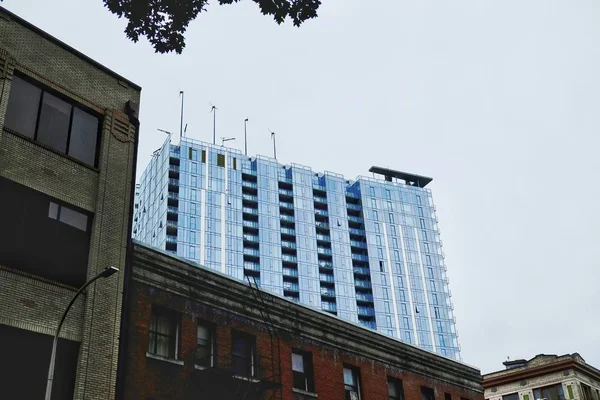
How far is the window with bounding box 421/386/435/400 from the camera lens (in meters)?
36.2

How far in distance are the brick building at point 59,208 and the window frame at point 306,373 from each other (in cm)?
957

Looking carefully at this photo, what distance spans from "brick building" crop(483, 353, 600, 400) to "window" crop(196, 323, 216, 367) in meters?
43.6

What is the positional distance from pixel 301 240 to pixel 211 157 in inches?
922

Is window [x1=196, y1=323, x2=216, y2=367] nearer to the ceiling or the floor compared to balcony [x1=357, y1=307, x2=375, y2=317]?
nearer to the floor

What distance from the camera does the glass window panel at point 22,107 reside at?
2280 cm

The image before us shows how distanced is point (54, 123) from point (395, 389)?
20623mm

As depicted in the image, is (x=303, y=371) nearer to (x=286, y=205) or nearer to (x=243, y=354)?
(x=243, y=354)

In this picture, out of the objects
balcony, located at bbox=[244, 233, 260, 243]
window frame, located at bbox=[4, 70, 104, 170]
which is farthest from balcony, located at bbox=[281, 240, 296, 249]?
A: window frame, located at bbox=[4, 70, 104, 170]

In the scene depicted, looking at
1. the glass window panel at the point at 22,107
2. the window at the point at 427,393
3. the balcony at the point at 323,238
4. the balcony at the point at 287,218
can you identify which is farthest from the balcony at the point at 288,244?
the glass window panel at the point at 22,107

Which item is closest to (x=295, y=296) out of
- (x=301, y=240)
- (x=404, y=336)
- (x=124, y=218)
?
(x=301, y=240)

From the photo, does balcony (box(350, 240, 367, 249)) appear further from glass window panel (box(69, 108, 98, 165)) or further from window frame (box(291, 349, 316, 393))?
glass window panel (box(69, 108, 98, 165))

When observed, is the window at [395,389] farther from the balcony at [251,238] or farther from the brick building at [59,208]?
the balcony at [251,238]

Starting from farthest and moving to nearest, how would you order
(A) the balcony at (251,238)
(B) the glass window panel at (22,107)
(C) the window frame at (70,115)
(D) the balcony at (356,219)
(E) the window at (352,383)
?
(D) the balcony at (356,219) → (A) the balcony at (251,238) → (E) the window at (352,383) → (C) the window frame at (70,115) → (B) the glass window panel at (22,107)

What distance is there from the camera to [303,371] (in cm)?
3038
